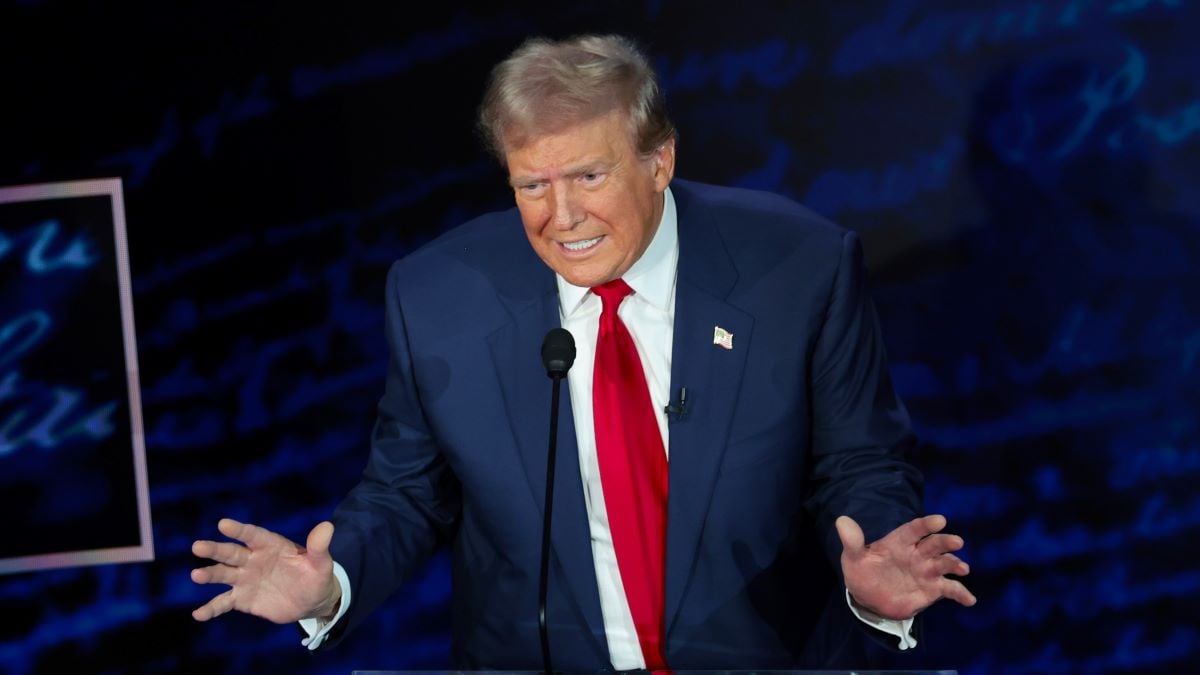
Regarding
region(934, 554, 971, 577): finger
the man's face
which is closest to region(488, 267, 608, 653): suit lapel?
the man's face

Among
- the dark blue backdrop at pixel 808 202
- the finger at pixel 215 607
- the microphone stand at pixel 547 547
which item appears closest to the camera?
the microphone stand at pixel 547 547

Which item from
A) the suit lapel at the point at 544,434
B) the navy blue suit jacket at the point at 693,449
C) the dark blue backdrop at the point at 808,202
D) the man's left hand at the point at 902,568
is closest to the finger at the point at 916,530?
the man's left hand at the point at 902,568

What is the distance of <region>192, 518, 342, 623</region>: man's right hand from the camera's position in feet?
6.04

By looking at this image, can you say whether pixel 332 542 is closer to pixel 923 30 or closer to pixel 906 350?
pixel 906 350

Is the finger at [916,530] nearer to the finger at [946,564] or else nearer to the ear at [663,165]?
the finger at [946,564]

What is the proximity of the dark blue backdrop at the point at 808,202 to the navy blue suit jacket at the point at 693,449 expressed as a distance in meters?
0.69

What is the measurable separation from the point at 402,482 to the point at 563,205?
596mm

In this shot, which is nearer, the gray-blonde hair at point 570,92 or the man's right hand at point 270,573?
the man's right hand at point 270,573

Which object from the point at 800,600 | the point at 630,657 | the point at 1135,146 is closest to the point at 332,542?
the point at 630,657

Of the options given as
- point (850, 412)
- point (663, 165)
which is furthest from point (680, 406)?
point (663, 165)

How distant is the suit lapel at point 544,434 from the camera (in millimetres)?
2182

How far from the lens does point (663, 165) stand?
222 cm

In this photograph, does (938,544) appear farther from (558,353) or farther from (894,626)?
(558,353)

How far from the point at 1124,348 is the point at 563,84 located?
1.65 meters
